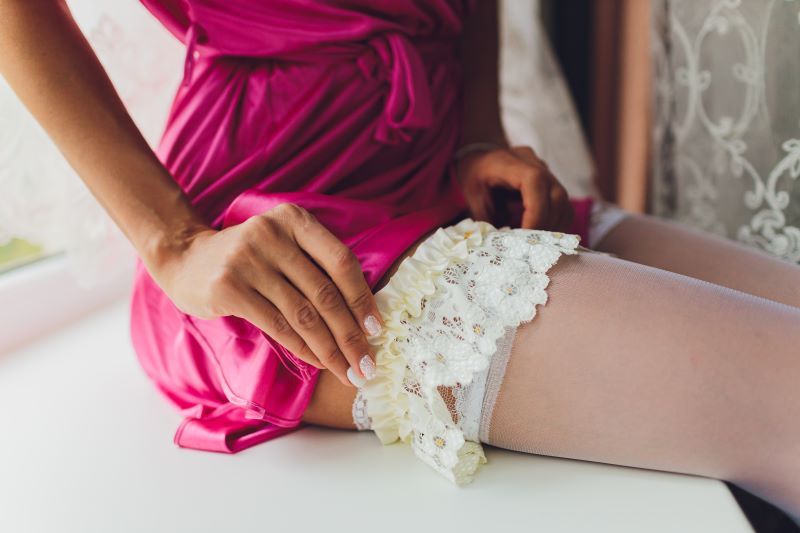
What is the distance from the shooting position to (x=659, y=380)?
577 mm

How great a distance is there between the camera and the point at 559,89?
1.68 m

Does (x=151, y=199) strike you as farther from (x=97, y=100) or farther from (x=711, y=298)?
(x=711, y=298)

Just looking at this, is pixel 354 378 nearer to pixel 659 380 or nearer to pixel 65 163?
pixel 659 380

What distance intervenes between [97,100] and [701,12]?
1049 millimetres

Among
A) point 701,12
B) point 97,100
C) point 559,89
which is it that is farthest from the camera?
point 559,89

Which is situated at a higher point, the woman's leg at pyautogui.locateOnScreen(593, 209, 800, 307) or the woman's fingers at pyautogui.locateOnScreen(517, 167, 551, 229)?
the woman's fingers at pyautogui.locateOnScreen(517, 167, 551, 229)

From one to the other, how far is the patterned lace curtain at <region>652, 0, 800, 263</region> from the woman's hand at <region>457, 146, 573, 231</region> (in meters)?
0.36

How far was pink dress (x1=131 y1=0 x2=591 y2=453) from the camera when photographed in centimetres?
71

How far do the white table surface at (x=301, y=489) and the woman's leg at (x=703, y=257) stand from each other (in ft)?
1.06

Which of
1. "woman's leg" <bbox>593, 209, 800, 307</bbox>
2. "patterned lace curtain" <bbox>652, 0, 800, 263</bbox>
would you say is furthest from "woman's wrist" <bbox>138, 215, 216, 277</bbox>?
"patterned lace curtain" <bbox>652, 0, 800, 263</bbox>

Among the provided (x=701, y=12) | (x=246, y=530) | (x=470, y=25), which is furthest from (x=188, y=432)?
(x=701, y=12)

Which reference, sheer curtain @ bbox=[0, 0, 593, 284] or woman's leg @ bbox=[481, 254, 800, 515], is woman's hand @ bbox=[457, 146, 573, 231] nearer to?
woman's leg @ bbox=[481, 254, 800, 515]

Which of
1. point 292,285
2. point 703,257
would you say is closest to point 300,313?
point 292,285

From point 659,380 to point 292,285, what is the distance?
14.0 inches
